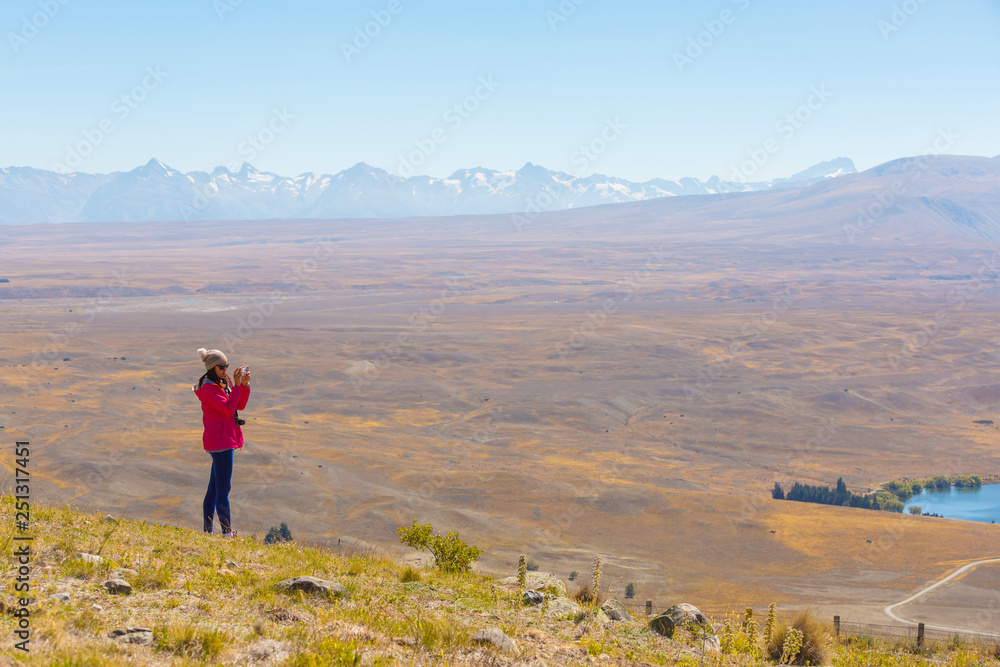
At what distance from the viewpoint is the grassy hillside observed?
18.7 ft

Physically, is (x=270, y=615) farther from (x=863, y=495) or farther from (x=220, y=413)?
(x=863, y=495)

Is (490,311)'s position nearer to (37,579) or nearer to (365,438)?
(365,438)

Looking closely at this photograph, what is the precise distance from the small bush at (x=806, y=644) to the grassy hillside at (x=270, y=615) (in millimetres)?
66

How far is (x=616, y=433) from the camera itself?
74.8m

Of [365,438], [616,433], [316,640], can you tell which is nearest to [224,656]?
[316,640]

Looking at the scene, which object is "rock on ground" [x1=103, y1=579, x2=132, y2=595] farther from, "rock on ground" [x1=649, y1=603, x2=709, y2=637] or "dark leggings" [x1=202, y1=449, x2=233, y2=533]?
"rock on ground" [x1=649, y1=603, x2=709, y2=637]

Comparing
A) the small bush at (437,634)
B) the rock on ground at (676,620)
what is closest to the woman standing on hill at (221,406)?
the small bush at (437,634)

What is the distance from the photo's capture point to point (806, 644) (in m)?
8.03

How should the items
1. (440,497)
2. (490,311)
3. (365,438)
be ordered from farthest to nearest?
(490,311) → (365,438) → (440,497)

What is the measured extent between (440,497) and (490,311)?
116m

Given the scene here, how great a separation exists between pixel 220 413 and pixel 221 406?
0.58 feet

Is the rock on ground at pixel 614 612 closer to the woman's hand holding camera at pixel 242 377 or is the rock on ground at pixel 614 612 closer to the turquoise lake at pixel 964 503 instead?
the woman's hand holding camera at pixel 242 377

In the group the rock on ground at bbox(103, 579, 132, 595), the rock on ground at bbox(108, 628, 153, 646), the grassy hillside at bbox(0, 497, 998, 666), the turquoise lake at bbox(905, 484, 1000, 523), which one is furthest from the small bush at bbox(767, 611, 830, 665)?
the turquoise lake at bbox(905, 484, 1000, 523)

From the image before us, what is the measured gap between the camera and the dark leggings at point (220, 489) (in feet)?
28.1
